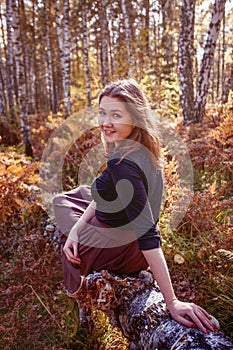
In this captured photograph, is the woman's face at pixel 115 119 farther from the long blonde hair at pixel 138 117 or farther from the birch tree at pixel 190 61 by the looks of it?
the birch tree at pixel 190 61

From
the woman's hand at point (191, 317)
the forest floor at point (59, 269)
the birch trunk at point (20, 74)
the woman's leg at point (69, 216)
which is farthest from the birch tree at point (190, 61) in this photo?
the woman's hand at point (191, 317)

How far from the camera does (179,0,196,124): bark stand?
8375mm

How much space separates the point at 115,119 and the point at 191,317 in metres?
1.37

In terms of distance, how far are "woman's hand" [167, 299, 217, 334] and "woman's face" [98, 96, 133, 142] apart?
120 centimetres

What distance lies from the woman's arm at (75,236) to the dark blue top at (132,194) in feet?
0.33

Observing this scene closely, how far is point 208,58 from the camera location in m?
7.68

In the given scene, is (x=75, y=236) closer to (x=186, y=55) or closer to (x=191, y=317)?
(x=191, y=317)

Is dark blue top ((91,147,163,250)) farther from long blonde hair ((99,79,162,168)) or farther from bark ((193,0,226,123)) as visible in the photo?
bark ((193,0,226,123))

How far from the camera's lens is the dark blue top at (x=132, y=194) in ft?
6.46

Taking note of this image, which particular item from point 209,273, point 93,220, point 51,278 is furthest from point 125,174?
point 51,278

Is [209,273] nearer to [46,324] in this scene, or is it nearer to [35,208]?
[46,324]

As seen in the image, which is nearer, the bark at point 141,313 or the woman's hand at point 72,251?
the bark at point 141,313

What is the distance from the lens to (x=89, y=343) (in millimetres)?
2852

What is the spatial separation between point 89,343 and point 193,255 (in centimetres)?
137
